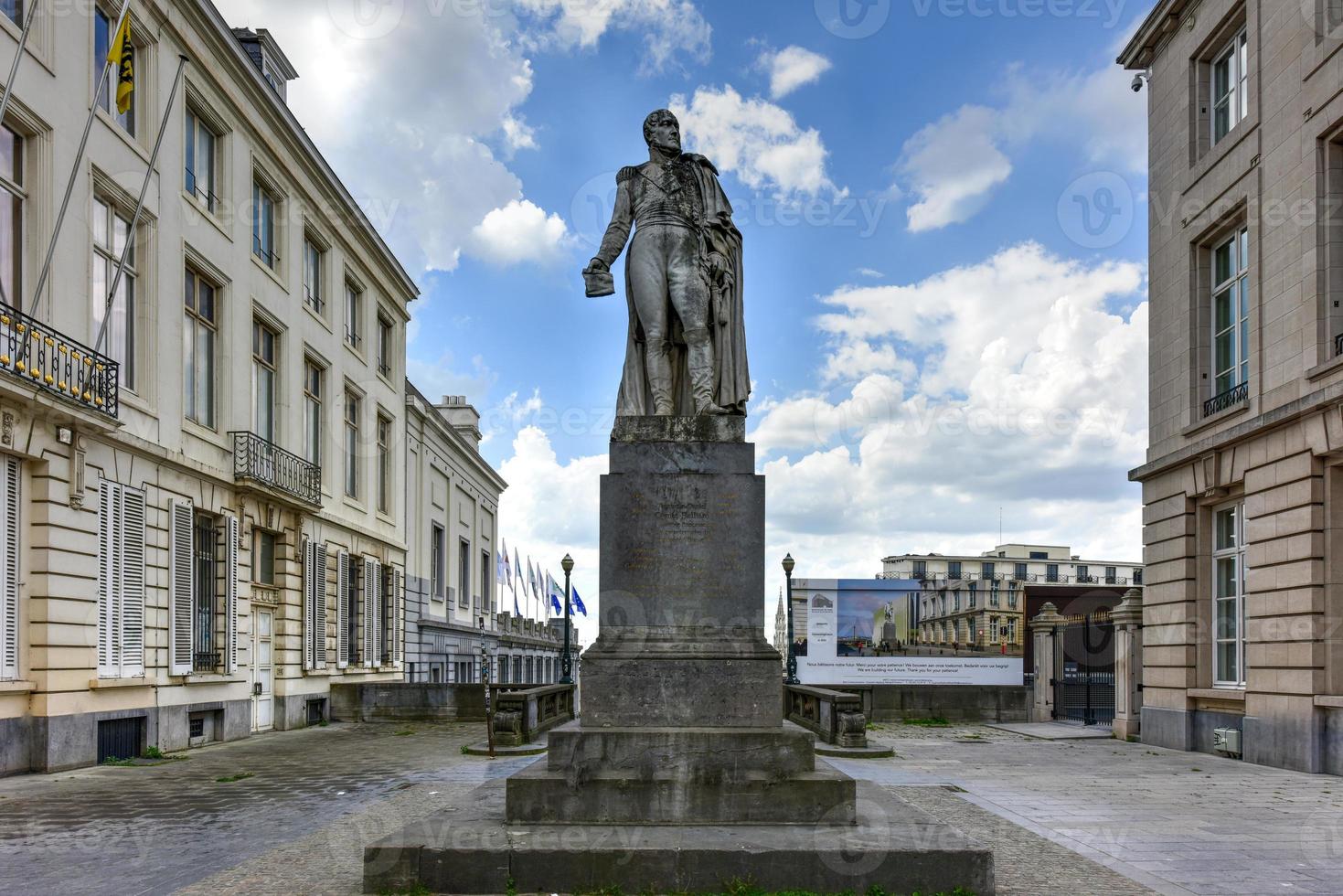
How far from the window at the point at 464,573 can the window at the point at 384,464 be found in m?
11.1

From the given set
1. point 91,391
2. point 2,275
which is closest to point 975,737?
point 91,391

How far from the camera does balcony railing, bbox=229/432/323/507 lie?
2298cm

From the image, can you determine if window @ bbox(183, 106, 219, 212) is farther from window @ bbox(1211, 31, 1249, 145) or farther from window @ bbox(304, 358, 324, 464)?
window @ bbox(1211, 31, 1249, 145)

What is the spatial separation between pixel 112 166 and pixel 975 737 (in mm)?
19259

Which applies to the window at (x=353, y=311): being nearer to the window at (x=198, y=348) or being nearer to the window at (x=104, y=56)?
the window at (x=198, y=348)

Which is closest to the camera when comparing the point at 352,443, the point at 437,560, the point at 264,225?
the point at 264,225

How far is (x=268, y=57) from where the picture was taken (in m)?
29.4

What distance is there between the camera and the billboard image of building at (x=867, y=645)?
28.1 m

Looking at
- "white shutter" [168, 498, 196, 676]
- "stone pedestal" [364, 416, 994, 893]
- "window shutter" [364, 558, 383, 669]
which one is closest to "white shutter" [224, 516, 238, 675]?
"white shutter" [168, 498, 196, 676]

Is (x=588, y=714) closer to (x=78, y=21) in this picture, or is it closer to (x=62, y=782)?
(x=62, y=782)

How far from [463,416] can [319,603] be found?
27.2m

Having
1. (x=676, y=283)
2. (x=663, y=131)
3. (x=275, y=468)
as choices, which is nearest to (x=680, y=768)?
(x=676, y=283)

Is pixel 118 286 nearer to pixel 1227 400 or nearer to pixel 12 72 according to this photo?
pixel 12 72

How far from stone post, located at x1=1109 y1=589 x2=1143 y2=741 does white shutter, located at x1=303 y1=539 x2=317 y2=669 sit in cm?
1860
